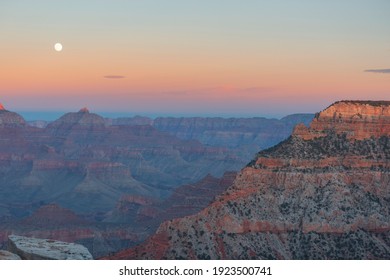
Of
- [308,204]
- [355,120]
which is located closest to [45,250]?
[308,204]

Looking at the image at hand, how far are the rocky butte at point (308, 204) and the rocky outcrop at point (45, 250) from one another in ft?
15.7

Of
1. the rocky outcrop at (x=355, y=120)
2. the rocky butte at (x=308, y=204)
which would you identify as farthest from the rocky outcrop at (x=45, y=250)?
the rocky outcrop at (x=355, y=120)

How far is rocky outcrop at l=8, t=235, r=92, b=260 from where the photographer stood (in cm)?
8044

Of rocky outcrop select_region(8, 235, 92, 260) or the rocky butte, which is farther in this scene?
the rocky butte

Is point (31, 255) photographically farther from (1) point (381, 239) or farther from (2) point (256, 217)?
(1) point (381, 239)

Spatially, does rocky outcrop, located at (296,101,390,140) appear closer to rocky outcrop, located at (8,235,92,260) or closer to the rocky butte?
the rocky butte

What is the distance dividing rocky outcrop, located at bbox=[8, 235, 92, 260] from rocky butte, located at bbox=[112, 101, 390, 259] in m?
4.79

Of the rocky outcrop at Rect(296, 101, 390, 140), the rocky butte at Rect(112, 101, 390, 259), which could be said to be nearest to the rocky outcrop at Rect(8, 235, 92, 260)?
the rocky butte at Rect(112, 101, 390, 259)

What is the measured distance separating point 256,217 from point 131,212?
103 metres

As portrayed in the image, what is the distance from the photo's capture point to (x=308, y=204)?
91312 millimetres

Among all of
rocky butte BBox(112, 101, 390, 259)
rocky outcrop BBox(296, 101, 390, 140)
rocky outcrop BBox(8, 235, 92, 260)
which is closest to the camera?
rocky outcrop BBox(8, 235, 92, 260)

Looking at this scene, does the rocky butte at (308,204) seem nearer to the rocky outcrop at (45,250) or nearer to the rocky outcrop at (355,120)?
the rocky outcrop at (355,120)

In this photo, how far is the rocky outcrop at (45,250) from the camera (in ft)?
264

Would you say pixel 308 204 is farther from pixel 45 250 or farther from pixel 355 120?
pixel 45 250
